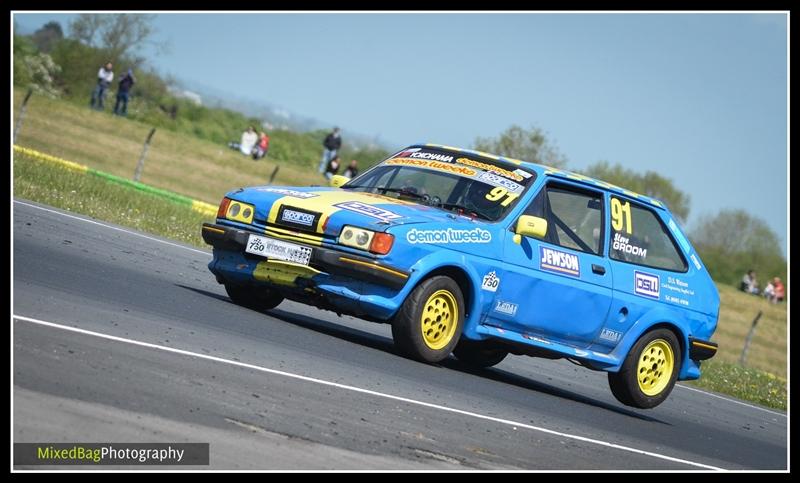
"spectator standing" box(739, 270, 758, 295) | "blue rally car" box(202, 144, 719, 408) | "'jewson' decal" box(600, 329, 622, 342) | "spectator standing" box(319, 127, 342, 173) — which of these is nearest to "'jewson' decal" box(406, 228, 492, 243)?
"blue rally car" box(202, 144, 719, 408)

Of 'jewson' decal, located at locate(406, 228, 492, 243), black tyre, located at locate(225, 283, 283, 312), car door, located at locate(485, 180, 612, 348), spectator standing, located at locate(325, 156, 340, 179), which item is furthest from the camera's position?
spectator standing, located at locate(325, 156, 340, 179)

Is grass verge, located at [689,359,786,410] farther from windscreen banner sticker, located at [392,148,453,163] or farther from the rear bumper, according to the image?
windscreen banner sticker, located at [392,148,453,163]

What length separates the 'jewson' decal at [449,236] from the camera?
10.1 m

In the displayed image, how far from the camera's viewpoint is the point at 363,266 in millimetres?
9953

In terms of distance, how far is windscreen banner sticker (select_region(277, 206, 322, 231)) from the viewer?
10.3 metres

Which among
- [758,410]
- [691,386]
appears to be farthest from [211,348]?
[691,386]

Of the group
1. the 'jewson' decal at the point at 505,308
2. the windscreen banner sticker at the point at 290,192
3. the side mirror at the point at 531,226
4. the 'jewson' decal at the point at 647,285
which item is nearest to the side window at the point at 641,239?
the 'jewson' decal at the point at 647,285

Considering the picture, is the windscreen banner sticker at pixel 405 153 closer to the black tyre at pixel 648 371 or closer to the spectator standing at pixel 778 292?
the black tyre at pixel 648 371

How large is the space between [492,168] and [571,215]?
82 cm

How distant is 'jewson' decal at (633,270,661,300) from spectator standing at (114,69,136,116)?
32.6 meters

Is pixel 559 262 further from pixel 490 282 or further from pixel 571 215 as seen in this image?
pixel 490 282

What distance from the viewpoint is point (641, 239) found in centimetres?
1212

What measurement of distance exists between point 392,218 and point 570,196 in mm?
2223

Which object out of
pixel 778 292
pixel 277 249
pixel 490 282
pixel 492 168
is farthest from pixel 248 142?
pixel 490 282
